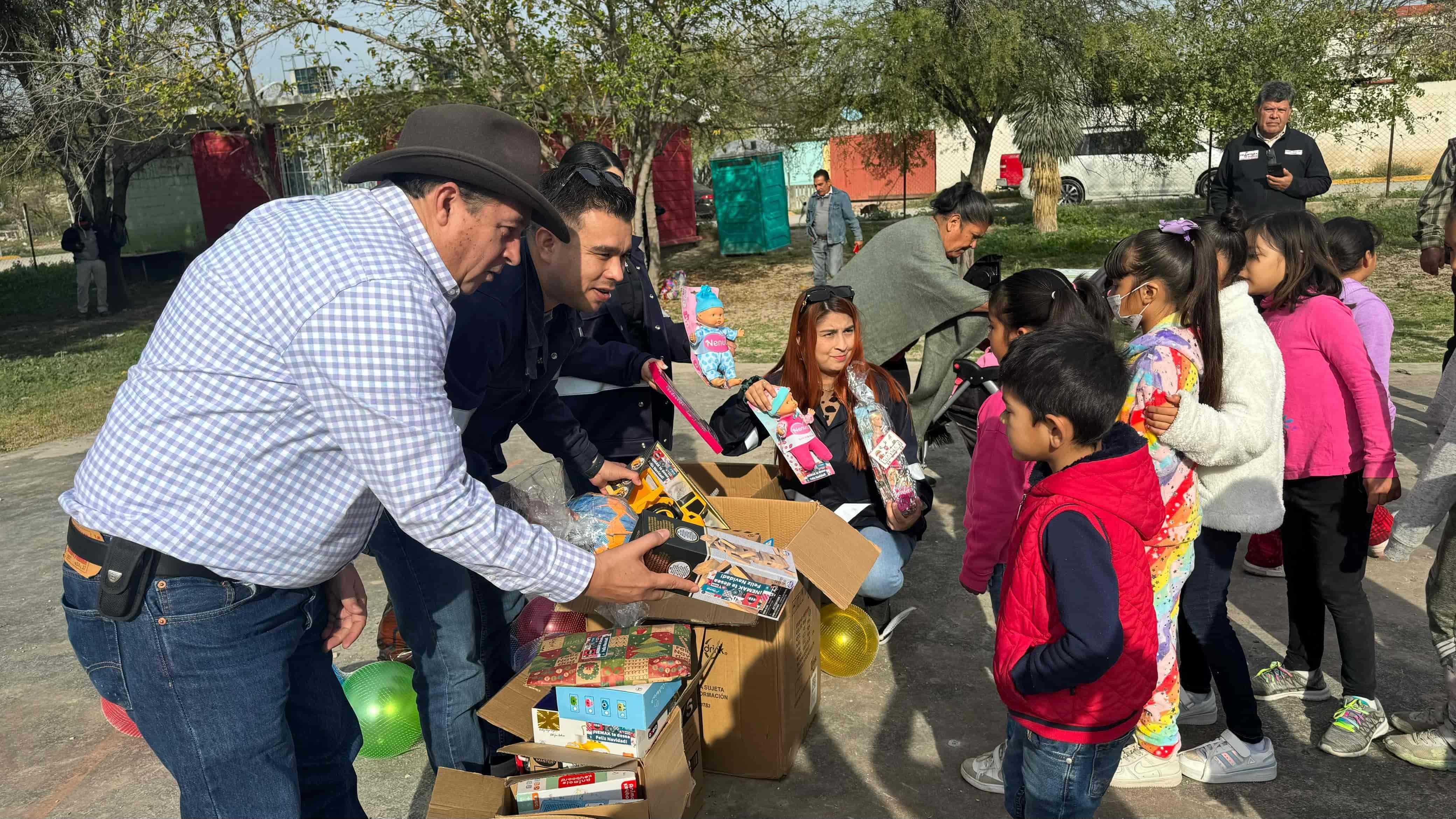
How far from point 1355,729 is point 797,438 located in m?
2.14

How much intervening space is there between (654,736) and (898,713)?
1247 millimetres

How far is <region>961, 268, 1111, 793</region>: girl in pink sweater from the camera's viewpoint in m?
3.04

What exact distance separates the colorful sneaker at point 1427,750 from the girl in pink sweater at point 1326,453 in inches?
3.5

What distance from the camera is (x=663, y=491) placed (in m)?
3.20

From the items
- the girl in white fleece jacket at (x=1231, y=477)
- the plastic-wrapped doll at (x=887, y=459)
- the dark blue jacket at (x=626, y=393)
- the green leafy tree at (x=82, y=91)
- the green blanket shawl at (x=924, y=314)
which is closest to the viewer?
the girl in white fleece jacket at (x=1231, y=477)

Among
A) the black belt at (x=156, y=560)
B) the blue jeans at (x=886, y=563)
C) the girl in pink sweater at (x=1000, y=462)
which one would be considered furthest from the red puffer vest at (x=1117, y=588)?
the black belt at (x=156, y=560)

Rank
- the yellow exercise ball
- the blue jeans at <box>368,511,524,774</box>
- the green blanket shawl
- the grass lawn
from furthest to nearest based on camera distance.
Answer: the grass lawn < the green blanket shawl < the yellow exercise ball < the blue jeans at <box>368,511,524,774</box>

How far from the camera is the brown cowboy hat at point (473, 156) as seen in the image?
199 centimetres

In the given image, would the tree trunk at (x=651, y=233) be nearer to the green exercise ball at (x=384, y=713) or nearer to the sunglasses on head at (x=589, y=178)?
the green exercise ball at (x=384, y=713)

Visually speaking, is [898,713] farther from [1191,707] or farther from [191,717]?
[191,717]

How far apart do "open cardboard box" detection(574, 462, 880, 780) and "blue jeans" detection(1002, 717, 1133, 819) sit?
73 centimetres

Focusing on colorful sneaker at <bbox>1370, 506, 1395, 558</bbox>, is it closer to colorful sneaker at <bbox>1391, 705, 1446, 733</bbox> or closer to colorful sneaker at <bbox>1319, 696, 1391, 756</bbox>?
colorful sneaker at <bbox>1391, 705, 1446, 733</bbox>

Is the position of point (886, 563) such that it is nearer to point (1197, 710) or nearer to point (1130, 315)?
point (1197, 710)

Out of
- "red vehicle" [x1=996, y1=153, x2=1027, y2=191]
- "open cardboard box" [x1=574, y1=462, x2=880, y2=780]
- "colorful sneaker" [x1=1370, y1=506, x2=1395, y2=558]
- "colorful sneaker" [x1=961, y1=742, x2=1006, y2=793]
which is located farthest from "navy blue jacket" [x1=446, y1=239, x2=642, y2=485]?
"red vehicle" [x1=996, y1=153, x2=1027, y2=191]
